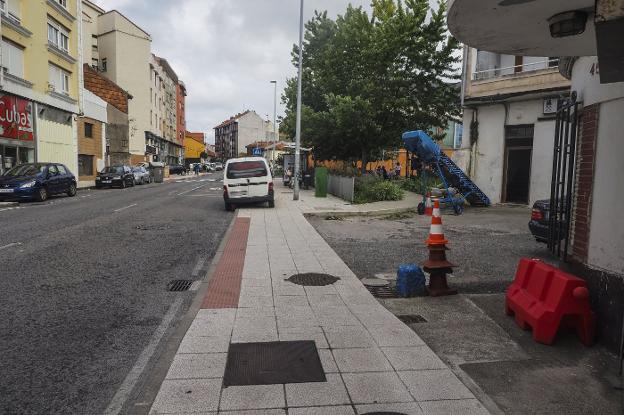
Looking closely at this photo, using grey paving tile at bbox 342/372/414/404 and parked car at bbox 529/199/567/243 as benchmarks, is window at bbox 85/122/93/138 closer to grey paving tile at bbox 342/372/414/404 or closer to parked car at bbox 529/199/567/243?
parked car at bbox 529/199/567/243

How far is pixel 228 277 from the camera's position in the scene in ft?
22.6

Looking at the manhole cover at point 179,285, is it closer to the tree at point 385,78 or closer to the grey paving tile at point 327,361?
the grey paving tile at point 327,361

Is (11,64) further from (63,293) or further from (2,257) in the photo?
(63,293)

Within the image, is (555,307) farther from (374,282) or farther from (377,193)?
(377,193)

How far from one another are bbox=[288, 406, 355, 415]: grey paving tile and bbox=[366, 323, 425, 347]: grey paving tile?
122 cm

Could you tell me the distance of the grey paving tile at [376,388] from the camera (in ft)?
11.0

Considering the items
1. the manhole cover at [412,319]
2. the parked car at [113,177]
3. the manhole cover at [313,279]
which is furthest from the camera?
the parked car at [113,177]

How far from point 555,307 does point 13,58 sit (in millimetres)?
27662

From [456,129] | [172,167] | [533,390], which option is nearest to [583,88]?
[533,390]

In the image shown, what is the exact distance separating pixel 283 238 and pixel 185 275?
3568mm

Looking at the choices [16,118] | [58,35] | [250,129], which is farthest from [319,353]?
[250,129]

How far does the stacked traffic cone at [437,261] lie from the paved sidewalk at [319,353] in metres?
0.87

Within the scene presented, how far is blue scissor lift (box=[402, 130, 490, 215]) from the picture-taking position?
55.2 ft

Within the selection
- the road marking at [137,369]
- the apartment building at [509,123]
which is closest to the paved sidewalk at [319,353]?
the road marking at [137,369]
